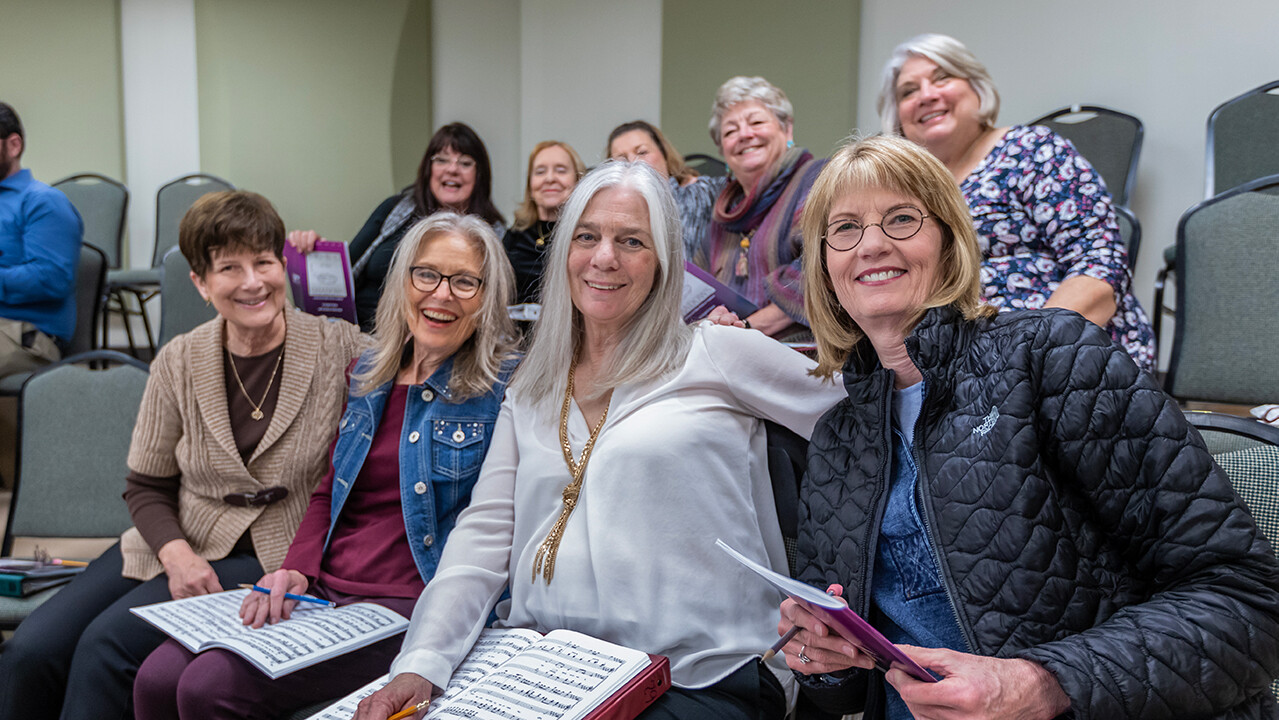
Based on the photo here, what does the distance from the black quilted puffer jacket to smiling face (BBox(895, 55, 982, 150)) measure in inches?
49.6

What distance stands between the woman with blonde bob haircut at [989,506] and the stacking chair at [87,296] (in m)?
3.68

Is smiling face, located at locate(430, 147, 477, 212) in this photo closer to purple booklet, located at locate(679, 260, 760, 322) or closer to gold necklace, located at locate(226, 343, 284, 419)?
gold necklace, located at locate(226, 343, 284, 419)

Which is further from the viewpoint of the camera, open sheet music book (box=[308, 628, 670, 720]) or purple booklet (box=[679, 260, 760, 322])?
purple booklet (box=[679, 260, 760, 322])

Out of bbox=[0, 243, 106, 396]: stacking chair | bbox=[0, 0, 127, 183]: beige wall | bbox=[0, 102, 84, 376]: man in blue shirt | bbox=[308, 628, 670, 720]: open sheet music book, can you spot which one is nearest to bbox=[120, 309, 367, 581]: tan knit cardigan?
bbox=[308, 628, 670, 720]: open sheet music book

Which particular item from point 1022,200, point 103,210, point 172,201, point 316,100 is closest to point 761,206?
point 1022,200

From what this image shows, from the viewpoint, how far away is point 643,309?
166 cm

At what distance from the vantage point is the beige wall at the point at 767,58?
4855mm

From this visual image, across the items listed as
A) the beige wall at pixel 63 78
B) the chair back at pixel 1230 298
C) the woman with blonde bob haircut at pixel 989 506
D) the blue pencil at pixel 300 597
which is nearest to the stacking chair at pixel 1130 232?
the chair back at pixel 1230 298

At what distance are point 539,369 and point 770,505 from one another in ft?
1.68

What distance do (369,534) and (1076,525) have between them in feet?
4.43

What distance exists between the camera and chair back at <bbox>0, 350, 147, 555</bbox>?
245 centimetres

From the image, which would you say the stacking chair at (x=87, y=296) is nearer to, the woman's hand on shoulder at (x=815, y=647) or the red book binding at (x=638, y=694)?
the red book binding at (x=638, y=694)

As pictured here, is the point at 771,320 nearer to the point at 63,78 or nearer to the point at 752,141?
the point at 752,141

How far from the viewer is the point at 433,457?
1801mm
